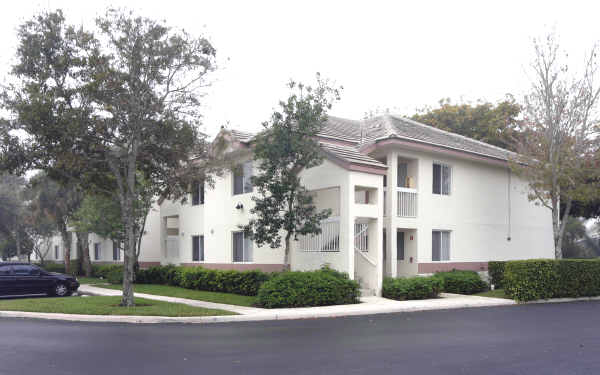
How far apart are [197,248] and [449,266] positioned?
12524 mm

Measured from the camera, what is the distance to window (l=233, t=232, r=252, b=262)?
24094 mm

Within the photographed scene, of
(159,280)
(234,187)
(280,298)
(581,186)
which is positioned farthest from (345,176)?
(159,280)

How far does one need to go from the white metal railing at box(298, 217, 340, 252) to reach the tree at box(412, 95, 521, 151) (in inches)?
775

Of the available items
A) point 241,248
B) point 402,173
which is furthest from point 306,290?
point 402,173

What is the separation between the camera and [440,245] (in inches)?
915

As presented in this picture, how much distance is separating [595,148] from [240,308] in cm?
1655

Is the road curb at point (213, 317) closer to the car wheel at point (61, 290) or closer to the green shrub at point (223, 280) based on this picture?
the green shrub at point (223, 280)

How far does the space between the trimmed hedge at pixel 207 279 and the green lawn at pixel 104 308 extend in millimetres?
3418

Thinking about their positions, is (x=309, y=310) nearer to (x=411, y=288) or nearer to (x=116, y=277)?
(x=411, y=288)

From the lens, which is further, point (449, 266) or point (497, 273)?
point (449, 266)

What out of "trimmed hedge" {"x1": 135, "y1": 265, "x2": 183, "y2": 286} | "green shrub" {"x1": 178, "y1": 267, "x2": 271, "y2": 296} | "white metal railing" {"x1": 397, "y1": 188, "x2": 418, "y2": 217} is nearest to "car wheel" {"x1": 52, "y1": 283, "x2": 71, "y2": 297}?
"green shrub" {"x1": 178, "y1": 267, "x2": 271, "y2": 296}

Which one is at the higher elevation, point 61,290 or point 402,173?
point 402,173

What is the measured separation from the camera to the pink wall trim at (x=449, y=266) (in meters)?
22.4

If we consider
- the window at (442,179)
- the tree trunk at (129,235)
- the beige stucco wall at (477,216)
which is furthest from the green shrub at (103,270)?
the window at (442,179)
